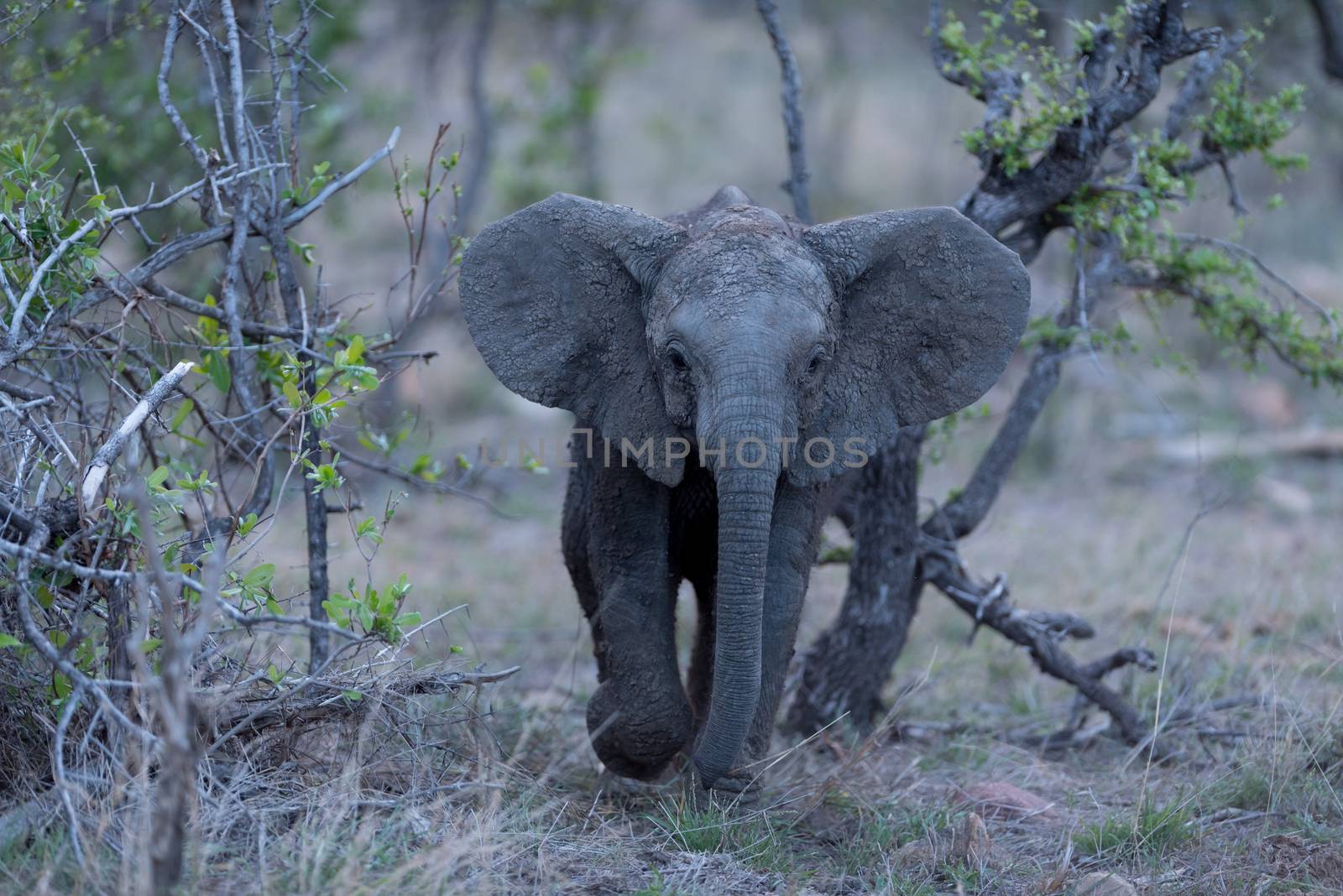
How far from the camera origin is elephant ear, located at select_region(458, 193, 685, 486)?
454cm

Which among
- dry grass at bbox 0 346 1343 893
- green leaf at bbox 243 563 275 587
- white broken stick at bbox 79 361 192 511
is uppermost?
white broken stick at bbox 79 361 192 511

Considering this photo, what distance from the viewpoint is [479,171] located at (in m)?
12.2

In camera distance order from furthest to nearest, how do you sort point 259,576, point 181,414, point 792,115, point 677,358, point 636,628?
point 792,115 → point 636,628 → point 181,414 → point 677,358 → point 259,576

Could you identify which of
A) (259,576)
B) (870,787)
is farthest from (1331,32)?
(259,576)

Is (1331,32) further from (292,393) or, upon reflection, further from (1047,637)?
(292,393)

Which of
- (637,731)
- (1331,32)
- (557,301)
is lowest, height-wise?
(637,731)

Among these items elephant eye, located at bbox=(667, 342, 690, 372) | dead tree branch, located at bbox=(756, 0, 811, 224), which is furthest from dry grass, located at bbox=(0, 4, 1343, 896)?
dead tree branch, located at bbox=(756, 0, 811, 224)

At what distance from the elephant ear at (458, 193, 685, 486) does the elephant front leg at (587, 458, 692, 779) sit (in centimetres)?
33

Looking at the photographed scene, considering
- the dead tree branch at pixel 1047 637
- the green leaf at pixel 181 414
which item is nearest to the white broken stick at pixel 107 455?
the green leaf at pixel 181 414

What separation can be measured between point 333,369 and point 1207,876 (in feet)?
11.3

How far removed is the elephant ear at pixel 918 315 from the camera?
14.7 ft

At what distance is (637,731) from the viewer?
465 cm

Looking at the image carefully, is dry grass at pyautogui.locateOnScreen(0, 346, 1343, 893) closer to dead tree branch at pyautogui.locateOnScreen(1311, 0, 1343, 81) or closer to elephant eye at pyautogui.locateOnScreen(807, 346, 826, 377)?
elephant eye at pyautogui.locateOnScreen(807, 346, 826, 377)

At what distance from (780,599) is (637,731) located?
2.39 ft
